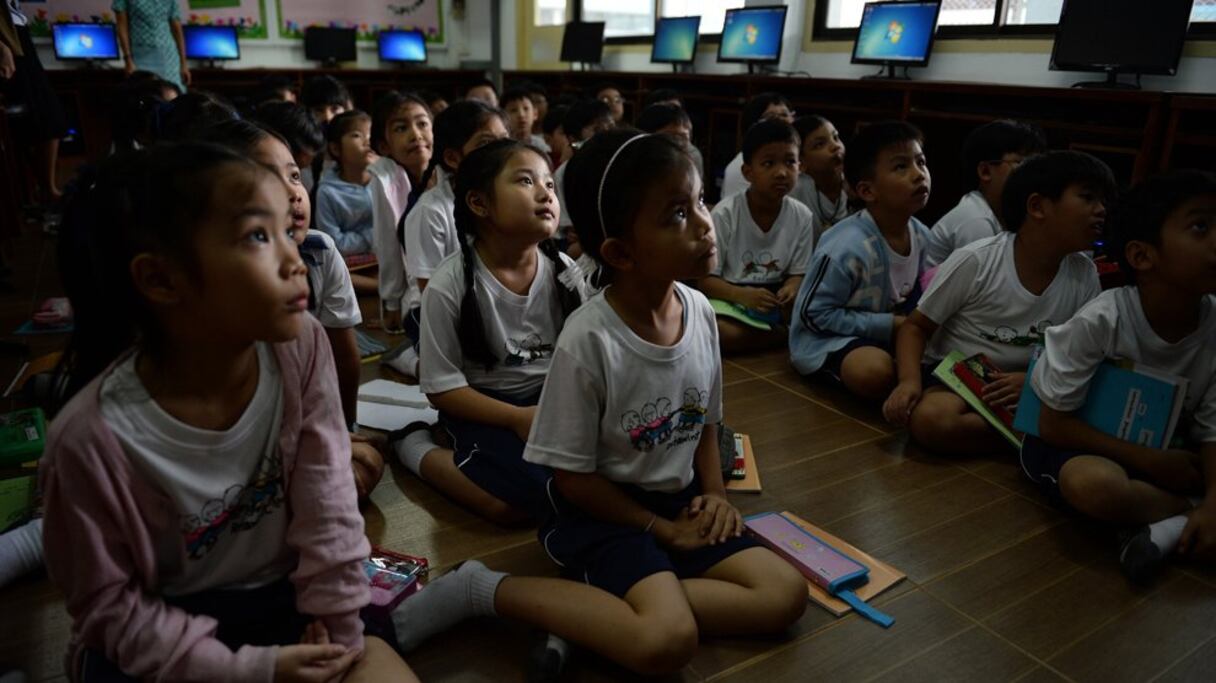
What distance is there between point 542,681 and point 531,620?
9 centimetres

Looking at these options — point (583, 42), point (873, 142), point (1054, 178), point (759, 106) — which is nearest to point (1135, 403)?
point (1054, 178)

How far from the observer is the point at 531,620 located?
1151 millimetres

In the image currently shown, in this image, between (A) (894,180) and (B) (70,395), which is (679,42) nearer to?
(A) (894,180)

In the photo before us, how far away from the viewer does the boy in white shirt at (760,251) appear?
248 centimetres

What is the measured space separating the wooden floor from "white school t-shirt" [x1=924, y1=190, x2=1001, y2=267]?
82 centimetres

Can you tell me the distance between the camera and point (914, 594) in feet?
4.37

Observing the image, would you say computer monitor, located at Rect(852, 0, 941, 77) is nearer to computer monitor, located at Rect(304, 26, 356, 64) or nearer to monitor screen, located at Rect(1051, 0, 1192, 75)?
monitor screen, located at Rect(1051, 0, 1192, 75)

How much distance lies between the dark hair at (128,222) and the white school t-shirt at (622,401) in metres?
0.52

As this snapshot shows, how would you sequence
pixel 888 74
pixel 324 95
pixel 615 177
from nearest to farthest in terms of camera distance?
1. pixel 615 177
2. pixel 324 95
3. pixel 888 74

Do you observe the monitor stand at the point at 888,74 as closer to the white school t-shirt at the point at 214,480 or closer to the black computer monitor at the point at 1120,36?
the black computer monitor at the point at 1120,36

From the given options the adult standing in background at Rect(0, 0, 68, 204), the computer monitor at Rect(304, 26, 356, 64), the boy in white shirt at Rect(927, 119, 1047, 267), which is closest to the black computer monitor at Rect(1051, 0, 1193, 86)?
the boy in white shirt at Rect(927, 119, 1047, 267)

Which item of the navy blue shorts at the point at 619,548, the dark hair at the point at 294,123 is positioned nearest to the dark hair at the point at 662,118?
the dark hair at the point at 294,123

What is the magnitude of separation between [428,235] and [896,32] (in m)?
3.19

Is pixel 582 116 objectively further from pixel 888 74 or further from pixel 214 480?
pixel 214 480
